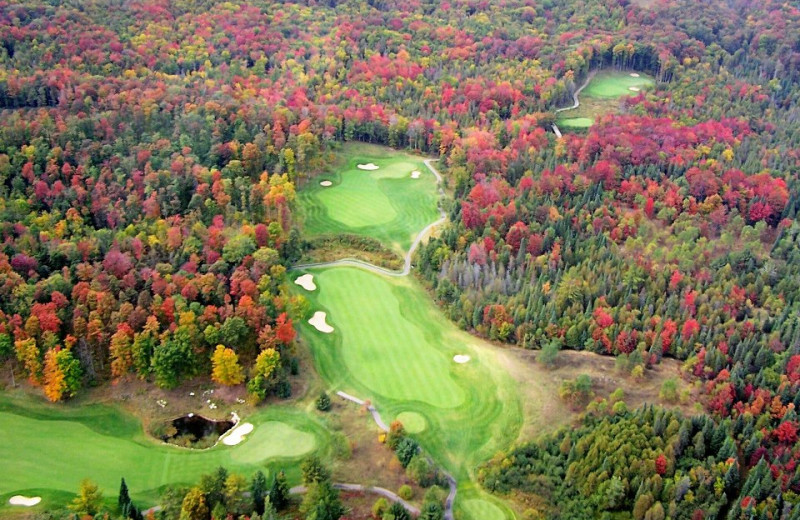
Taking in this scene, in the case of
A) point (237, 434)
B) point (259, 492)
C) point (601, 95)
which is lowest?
point (237, 434)

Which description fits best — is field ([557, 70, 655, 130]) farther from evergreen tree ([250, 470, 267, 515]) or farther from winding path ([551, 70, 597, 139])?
evergreen tree ([250, 470, 267, 515])

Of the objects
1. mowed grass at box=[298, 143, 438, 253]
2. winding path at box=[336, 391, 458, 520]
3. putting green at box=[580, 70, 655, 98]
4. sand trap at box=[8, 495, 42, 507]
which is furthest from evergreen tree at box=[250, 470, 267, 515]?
putting green at box=[580, 70, 655, 98]

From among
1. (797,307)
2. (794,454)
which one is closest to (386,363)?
(794,454)

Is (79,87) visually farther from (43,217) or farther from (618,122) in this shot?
(618,122)

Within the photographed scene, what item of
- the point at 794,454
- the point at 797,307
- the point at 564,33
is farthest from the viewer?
the point at 564,33

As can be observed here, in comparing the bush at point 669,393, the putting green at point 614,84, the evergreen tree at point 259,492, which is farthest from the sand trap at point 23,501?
the putting green at point 614,84

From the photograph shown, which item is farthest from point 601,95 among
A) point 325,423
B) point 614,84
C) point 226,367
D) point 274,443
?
point 274,443

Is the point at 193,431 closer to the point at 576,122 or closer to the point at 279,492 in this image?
the point at 279,492
